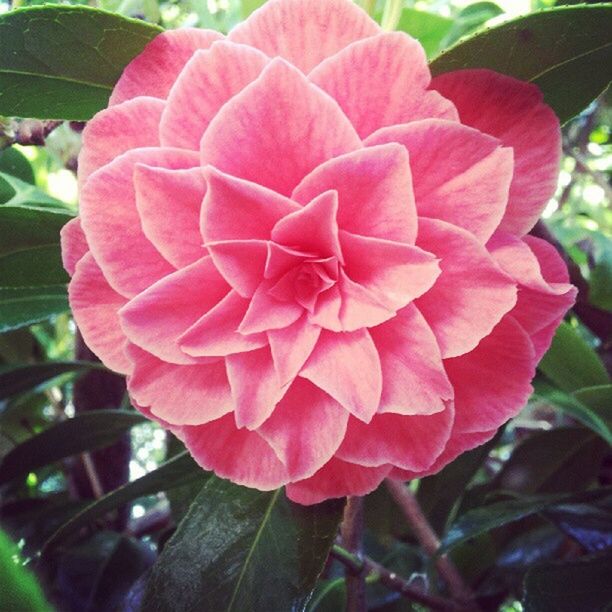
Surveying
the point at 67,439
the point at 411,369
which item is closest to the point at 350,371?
the point at 411,369

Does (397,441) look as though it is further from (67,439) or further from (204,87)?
(67,439)

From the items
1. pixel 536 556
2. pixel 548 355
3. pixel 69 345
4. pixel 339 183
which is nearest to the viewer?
pixel 339 183

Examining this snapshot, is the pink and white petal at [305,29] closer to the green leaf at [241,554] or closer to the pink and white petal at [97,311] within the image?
the pink and white petal at [97,311]

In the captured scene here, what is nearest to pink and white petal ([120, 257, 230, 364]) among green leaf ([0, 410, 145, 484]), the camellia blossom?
the camellia blossom

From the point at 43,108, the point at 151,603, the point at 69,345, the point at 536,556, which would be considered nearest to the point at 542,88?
the point at 43,108

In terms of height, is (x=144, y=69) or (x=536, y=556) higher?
(x=144, y=69)

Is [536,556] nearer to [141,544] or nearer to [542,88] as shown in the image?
[141,544]
